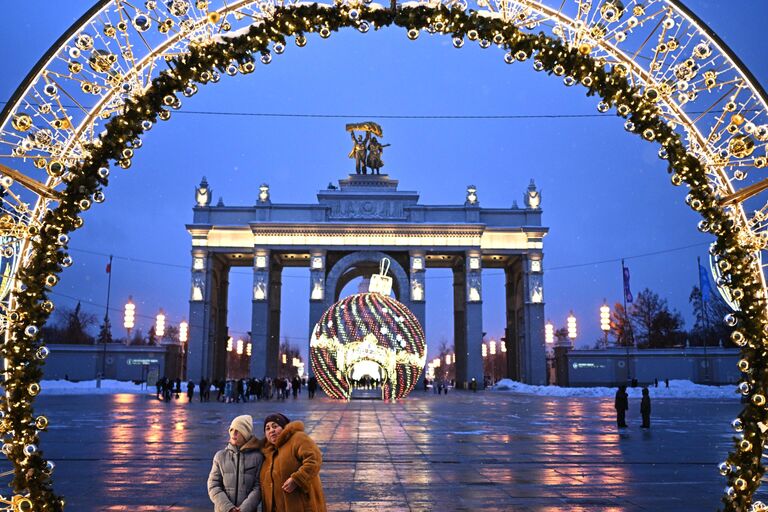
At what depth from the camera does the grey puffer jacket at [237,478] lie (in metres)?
5.34

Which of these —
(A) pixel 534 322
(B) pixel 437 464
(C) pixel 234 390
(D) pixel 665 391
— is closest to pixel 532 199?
(A) pixel 534 322

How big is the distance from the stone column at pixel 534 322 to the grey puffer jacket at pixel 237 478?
5883 centimetres

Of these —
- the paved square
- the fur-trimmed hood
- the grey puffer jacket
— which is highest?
the fur-trimmed hood

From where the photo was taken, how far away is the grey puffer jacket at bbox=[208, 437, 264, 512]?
210 inches

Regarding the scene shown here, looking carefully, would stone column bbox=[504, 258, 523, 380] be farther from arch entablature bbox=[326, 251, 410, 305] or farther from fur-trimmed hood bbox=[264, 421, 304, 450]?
fur-trimmed hood bbox=[264, 421, 304, 450]

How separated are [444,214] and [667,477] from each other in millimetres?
52464

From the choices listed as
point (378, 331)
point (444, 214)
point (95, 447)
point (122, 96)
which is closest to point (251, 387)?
point (378, 331)

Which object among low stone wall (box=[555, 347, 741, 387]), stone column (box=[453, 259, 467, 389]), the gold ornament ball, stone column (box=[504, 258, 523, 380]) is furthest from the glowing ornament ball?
stone column (box=[504, 258, 523, 380])

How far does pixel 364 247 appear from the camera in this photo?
6134 cm

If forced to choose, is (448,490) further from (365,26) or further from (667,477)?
(365,26)

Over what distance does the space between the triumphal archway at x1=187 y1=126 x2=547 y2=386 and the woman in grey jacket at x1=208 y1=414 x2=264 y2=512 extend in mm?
53240

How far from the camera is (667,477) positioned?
1120cm

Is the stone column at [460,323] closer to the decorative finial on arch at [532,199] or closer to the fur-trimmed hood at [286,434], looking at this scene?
the decorative finial on arch at [532,199]

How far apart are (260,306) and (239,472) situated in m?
56.6
